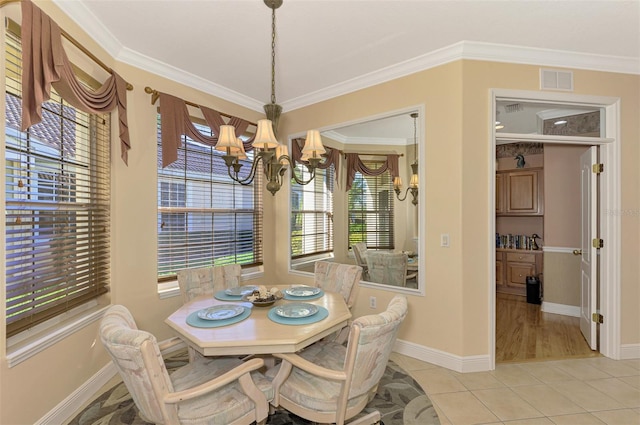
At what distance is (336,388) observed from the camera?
5.42 feet

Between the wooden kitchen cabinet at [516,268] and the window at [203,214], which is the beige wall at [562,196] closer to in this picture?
the wooden kitchen cabinet at [516,268]

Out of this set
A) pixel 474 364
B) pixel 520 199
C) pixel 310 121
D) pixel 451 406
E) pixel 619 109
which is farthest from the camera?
pixel 520 199

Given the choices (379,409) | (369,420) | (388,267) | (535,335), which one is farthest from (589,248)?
(369,420)

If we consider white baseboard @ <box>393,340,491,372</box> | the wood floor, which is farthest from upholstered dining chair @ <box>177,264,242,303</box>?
the wood floor

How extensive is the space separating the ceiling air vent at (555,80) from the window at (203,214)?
3.23 meters

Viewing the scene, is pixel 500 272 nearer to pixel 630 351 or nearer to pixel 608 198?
pixel 630 351

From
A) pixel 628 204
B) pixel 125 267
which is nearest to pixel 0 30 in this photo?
pixel 125 267

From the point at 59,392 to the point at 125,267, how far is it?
38.8 inches

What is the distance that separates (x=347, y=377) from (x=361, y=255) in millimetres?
2049

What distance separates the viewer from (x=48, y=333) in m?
1.94

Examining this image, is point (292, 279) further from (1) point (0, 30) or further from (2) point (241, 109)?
(1) point (0, 30)

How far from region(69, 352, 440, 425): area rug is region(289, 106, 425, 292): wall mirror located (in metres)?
0.91

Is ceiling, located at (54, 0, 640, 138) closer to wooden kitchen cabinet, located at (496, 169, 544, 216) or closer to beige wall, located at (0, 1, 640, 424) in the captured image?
beige wall, located at (0, 1, 640, 424)

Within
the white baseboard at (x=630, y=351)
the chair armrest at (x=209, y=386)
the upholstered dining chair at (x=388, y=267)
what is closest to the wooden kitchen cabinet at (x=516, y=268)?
the white baseboard at (x=630, y=351)
